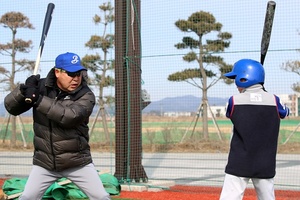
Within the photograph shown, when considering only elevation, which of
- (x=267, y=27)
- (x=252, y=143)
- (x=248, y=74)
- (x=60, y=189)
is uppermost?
(x=267, y=27)

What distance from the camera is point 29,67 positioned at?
15125 millimetres

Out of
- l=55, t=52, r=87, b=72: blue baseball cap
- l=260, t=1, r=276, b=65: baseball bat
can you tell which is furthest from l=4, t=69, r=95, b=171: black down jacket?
l=260, t=1, r=276, b=65: baseball bat

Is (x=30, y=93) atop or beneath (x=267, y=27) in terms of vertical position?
beneath

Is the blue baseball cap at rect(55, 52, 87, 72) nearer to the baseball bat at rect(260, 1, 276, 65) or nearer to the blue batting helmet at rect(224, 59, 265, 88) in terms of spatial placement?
the blue batting helmet at rect(224, 59, 265, 88)

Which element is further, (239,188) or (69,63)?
(69,63)

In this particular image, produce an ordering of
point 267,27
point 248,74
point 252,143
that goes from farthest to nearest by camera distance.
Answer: point 267,27 → point 248,74 → point 252,143

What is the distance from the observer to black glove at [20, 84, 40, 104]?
5375mm

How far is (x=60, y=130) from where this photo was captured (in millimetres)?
5520

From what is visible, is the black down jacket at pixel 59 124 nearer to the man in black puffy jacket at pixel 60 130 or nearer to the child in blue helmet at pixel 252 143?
the man in black puffy jacket at pixel 60 130

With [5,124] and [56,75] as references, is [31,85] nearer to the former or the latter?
[56,75]

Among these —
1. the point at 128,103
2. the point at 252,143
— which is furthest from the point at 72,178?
the point at 128,103

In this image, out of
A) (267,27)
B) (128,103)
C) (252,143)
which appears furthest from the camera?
(128,103)

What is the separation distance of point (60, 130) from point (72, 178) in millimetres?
→ 458

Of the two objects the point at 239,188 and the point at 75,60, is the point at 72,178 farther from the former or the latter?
the point at 239,188
